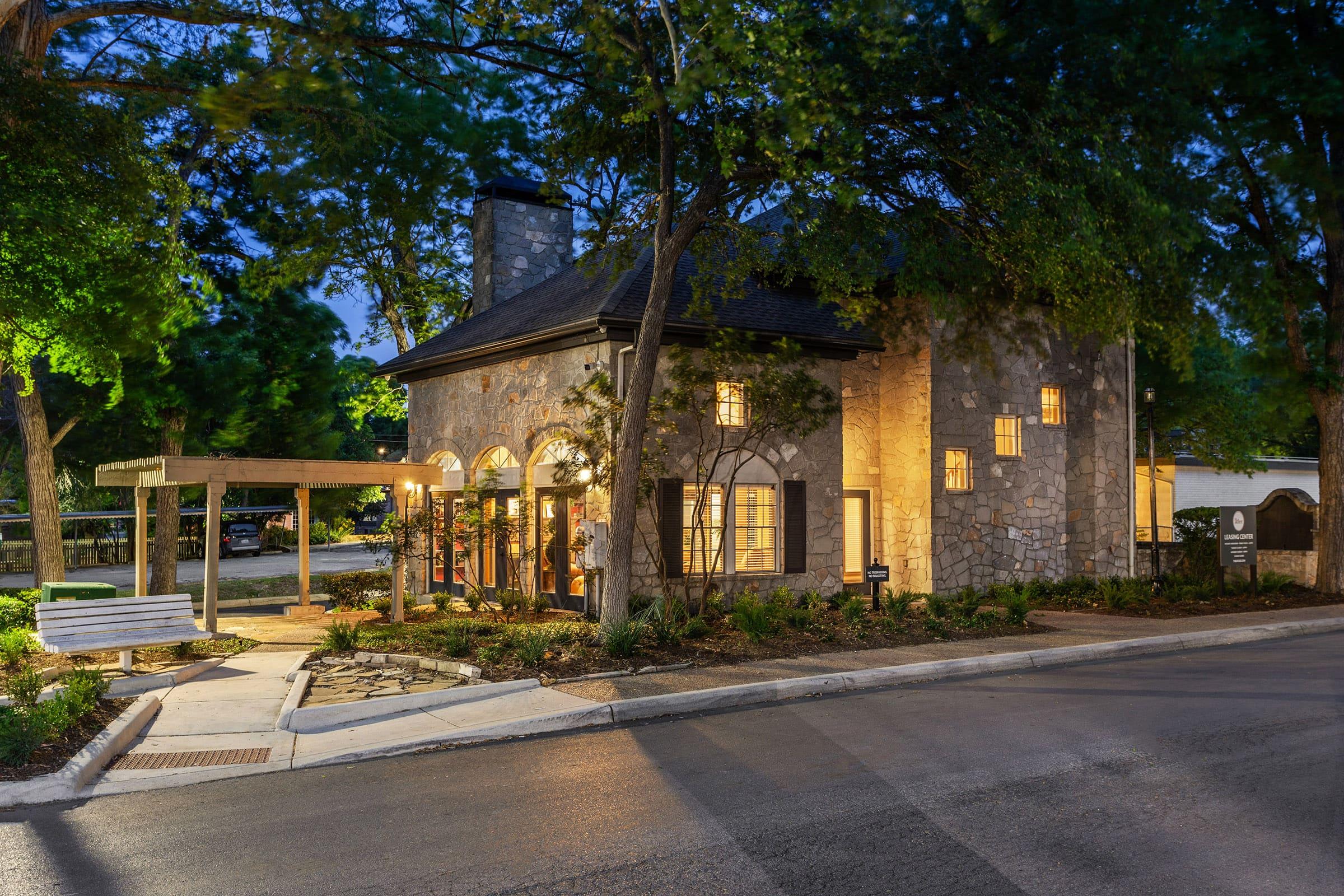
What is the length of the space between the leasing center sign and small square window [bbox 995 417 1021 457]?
395cm

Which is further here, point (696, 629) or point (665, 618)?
point (665, 618)

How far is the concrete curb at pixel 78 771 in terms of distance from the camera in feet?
21.2

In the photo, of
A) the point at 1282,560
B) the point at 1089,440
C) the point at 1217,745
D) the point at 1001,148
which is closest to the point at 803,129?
the point at 1001,148

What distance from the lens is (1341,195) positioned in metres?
18.6

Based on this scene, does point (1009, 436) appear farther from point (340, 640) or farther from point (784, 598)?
point (340, 640)

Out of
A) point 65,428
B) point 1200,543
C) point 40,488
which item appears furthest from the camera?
point 1200,543

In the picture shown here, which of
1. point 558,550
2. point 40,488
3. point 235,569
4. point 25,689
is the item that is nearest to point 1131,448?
point 558,550

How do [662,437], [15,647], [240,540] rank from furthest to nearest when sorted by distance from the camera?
[240,540]
[662,437]
[15,647]

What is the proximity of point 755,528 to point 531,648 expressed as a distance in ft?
21.1

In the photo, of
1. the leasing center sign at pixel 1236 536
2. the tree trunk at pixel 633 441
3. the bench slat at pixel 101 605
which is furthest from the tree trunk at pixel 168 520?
the leasing center sign at pixel 1236 536

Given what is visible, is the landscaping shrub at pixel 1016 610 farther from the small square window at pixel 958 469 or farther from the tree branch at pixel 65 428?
the tree branch at pixel 65 428

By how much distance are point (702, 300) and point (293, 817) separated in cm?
1016

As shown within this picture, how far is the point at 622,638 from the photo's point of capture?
1142cm

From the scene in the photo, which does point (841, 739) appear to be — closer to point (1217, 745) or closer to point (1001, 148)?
point (1217, 745)
